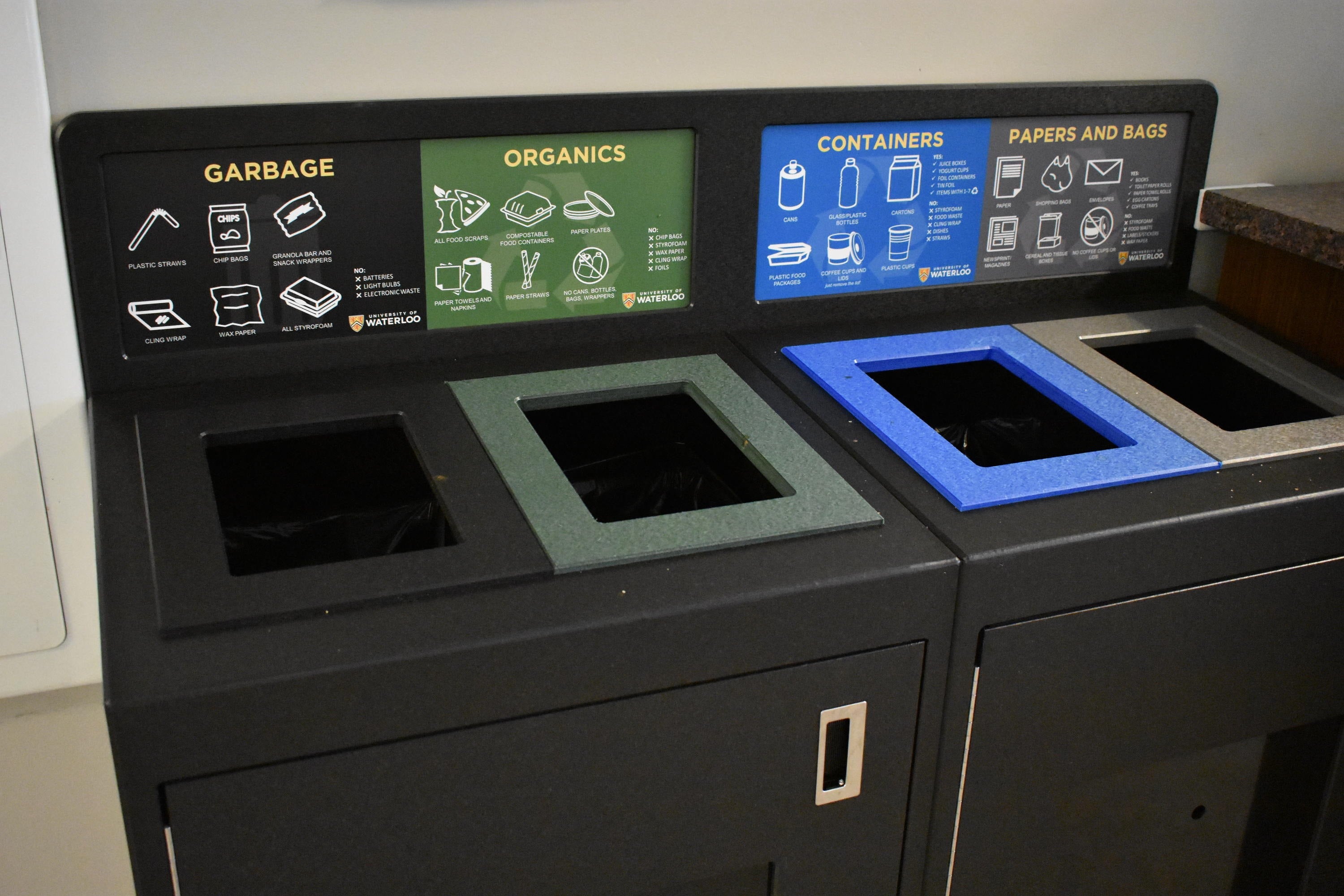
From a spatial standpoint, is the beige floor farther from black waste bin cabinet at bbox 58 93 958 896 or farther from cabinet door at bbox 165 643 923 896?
cabinet door at bbox 165 643 923 896

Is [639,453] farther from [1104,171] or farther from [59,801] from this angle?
[59,801]

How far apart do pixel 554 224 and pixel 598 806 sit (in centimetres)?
65

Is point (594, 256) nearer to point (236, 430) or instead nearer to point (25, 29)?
point (236, 430)

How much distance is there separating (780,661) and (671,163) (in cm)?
62

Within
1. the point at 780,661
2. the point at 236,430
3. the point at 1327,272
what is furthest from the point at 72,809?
the point at 1327,272

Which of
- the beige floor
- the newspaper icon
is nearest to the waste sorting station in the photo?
the newspaper icon

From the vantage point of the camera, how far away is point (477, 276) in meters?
1.34

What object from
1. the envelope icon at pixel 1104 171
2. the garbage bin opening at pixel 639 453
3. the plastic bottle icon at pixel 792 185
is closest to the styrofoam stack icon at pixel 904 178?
the plastic bottle icon at pixel 792 185

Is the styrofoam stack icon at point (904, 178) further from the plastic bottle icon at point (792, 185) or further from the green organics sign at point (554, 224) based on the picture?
the green organics sign at point (554, 224)

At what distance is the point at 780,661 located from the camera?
39.3 inches

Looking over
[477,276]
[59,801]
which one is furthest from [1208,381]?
[59,801]

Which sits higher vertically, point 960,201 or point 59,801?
point 960,201

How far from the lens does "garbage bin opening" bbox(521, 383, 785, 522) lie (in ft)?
4.40

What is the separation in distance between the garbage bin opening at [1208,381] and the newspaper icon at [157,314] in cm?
103
